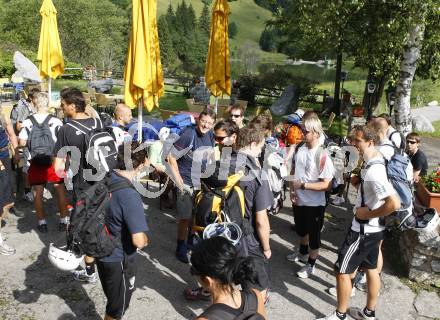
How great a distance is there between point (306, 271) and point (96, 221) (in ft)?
9.64

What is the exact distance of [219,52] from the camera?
337 inches

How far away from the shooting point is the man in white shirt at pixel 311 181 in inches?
184

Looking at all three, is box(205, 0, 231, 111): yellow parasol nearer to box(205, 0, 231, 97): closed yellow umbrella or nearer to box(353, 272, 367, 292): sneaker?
box(205, 0, 231, 97): closed yellow umbrella

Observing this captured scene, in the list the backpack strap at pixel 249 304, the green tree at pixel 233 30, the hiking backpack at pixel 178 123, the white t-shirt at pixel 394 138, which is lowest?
the backpack strap at pixel 249 304

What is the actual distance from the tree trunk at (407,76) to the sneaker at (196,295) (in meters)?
5.63

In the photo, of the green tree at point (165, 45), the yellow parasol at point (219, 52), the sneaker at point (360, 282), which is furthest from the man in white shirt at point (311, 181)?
the green tree at point (165, 45)

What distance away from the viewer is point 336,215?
7.10m

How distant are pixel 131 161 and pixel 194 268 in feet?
4.29

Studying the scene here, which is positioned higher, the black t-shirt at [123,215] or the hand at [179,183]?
the black t-shirt at [123,215]

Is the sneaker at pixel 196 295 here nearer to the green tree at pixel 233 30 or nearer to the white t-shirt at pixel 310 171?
the white t-shirt at pixel 310 171

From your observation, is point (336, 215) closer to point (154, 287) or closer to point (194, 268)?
point (154, 287)

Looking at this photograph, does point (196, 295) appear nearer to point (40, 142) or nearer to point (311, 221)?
point (311, 221)

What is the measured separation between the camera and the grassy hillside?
133500 mm

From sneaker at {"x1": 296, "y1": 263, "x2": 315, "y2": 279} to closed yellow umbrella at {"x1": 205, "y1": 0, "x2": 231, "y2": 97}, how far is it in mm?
4546
